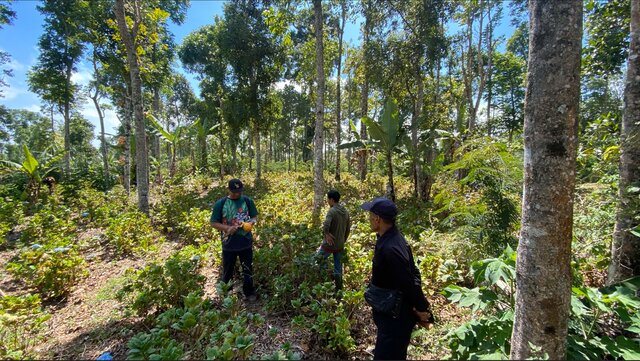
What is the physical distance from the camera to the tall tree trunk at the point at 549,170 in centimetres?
180

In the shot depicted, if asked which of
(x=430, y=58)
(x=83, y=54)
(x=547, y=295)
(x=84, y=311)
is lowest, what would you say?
(x=84, y=311)

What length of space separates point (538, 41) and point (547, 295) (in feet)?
5.69

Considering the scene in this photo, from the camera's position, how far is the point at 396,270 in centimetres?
243

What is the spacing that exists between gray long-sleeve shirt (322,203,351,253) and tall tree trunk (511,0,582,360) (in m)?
2.88

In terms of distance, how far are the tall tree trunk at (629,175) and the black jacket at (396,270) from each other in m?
2.59

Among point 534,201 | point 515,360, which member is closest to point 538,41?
point 534,201

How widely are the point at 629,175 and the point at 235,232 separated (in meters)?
5.08

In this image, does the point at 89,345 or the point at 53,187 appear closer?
A: the point at 89,345

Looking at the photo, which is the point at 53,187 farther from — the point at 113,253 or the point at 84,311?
the point at 84,311

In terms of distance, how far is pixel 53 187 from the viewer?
1221 centimetres

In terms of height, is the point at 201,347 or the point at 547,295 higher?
the point at 547,295

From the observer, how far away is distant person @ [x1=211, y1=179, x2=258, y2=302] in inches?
176

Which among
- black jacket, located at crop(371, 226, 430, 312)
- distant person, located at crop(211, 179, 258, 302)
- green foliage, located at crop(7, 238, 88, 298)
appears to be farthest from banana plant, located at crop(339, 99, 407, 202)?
green foliage, located at crop(7, 238, 88, 298)

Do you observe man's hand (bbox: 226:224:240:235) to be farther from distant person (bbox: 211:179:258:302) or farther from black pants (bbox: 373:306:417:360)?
black pants (bbox: 373:306:417:360)
